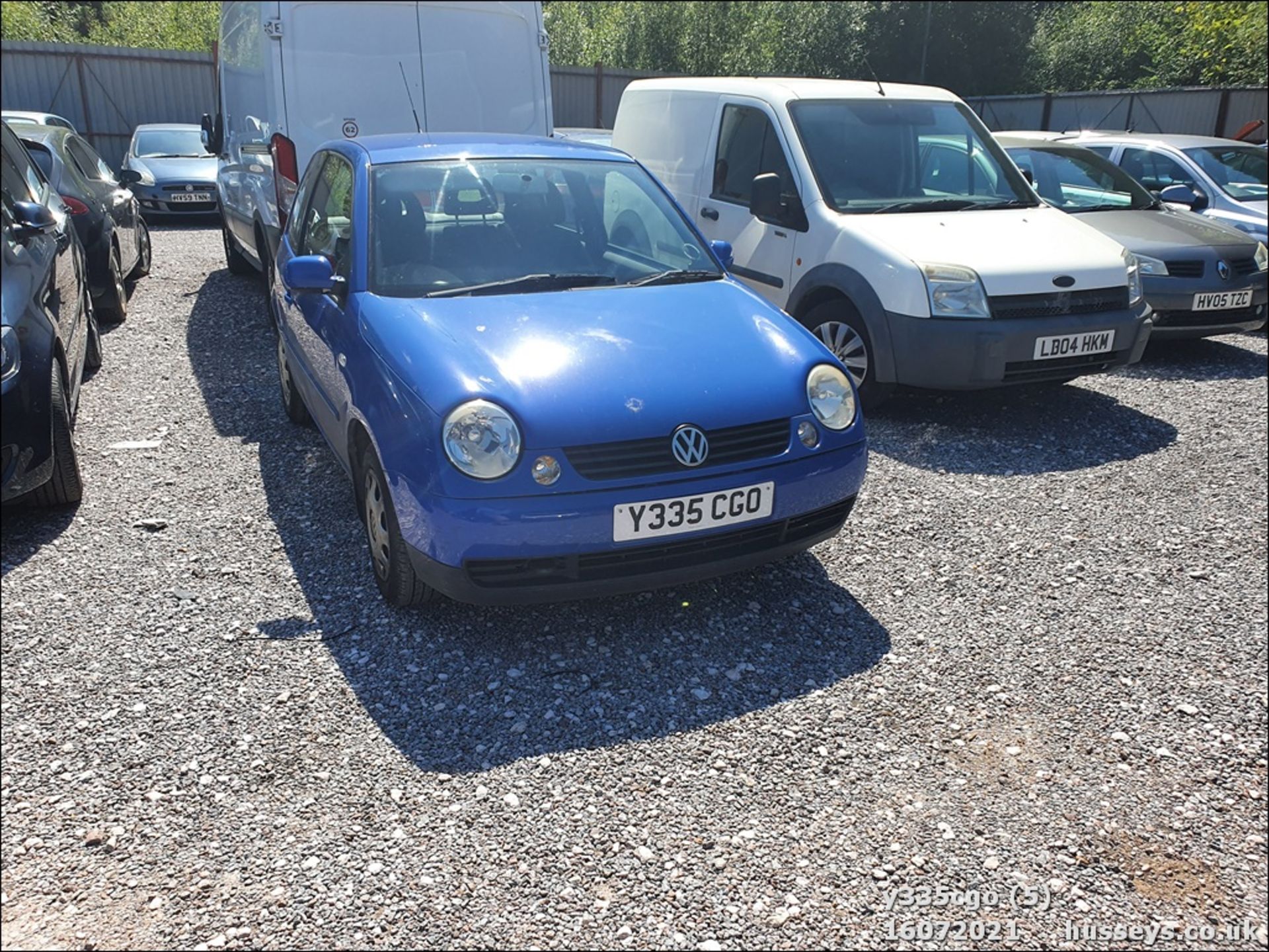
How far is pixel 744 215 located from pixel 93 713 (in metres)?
5.24

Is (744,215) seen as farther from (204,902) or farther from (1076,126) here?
(1076,126)

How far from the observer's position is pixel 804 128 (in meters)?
6.74

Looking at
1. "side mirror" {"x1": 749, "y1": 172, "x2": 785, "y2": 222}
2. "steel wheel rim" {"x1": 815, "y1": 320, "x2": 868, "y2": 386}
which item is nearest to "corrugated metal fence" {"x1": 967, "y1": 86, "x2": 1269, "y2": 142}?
"side mirror" {"x1": 749, "y1": 172, "x2": 785, "y2": 222}

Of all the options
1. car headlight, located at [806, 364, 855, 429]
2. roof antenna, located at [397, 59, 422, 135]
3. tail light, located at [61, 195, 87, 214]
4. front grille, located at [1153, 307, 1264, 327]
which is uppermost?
roof antenna, located at [397, 59, 422, 135]

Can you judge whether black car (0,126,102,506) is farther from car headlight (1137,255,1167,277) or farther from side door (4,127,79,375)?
car headlight (1137,255,1167,277)

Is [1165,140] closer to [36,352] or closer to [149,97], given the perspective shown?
[36,352]

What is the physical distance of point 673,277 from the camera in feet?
14.6

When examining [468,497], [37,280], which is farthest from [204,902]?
[37,280]

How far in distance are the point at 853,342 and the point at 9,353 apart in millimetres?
4344

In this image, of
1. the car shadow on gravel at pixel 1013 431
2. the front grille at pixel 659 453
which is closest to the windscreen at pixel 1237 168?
the car shadow on gravel at pixel 1013 431

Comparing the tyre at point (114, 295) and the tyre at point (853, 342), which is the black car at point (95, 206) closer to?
the tyre at point (114, 295)

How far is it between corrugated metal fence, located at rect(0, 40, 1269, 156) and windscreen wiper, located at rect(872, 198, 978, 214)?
1253 cm

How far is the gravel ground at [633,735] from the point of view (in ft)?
8.30

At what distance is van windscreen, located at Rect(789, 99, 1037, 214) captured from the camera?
6582 millimetres
